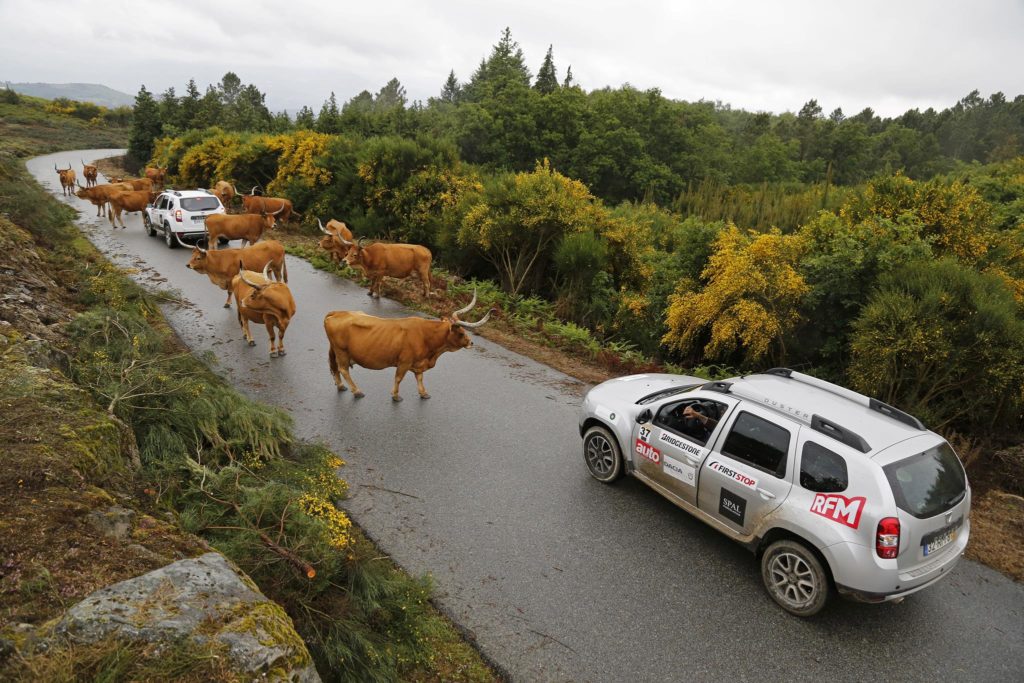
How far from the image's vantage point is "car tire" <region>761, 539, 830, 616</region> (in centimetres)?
473

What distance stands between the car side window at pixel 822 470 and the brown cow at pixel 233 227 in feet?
56.6

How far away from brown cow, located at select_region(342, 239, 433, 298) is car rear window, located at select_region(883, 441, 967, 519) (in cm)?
1147

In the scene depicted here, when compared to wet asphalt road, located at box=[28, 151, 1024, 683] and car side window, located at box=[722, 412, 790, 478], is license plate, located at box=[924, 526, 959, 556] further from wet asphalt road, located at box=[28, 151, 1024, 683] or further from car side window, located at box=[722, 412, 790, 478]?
car side window, located at box=[722, 412, 790, 478]

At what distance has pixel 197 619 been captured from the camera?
281cm

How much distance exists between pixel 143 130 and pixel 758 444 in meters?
48.4

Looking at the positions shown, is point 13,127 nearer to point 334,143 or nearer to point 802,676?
point 334,143

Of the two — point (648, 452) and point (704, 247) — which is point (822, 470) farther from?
point (704, 247)

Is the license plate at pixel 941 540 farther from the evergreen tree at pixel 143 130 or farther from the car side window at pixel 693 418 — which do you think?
the evergreen tree at pixel 143 130

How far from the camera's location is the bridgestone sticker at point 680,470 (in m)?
5.66

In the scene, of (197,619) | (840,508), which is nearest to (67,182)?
(197,619)

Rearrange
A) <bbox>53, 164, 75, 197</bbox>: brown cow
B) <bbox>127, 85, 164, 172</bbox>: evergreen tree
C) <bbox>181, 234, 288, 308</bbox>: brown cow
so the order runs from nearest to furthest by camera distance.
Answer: <bbox>181, 234, 288, 308</bbox>: brown cow → <bbox>53, 164, 75, 197</bbox>: brown cow → <bbox>127, 85, 164, 172</bbox>: evergreen tree

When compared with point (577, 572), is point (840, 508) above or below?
above

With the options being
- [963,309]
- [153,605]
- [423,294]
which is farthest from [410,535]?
[423,294]

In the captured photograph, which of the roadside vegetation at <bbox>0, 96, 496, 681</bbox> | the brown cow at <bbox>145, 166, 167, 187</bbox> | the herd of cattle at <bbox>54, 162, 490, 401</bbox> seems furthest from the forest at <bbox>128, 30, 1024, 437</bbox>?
the roadside vegetation at <bbox>0, 96, 496, 681</bbox>
